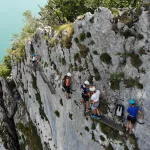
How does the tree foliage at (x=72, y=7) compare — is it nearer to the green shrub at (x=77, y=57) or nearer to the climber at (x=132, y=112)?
the green shrub at (x=77, y=57)

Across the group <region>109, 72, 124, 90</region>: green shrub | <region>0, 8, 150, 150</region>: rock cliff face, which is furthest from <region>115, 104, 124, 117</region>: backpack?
<region>109, 72, 124, 90</region>: green shrub

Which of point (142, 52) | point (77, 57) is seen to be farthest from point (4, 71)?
point (142, 52)

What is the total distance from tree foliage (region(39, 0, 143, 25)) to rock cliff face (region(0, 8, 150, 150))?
272 inches

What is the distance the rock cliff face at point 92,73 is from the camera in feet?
51.7

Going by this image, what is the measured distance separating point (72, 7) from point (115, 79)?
19.6 meters

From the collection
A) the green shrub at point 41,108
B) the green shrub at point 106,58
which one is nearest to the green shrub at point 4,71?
the green shrub at point 41,108

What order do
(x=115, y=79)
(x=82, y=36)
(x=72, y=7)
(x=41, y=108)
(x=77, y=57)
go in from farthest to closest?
1. (x=41, y=108)
2. (x=72, y=7)
3. (x=77, y=57)
4. (x=82, y=36)
5. (x=115, y=79)

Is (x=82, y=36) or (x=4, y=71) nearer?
(x=82, y=36)

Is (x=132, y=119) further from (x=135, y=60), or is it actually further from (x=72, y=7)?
(x=72, y=7)

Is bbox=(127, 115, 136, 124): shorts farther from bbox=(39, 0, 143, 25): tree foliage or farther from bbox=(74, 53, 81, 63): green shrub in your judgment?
bbox=(39, 0, 143, 25): tree foliage

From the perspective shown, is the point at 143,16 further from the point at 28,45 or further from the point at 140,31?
the point at 28,45

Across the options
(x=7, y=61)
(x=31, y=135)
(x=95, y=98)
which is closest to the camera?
(x=95, y=98)

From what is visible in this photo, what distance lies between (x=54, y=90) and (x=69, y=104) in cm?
396

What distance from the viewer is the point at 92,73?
1997 cm
